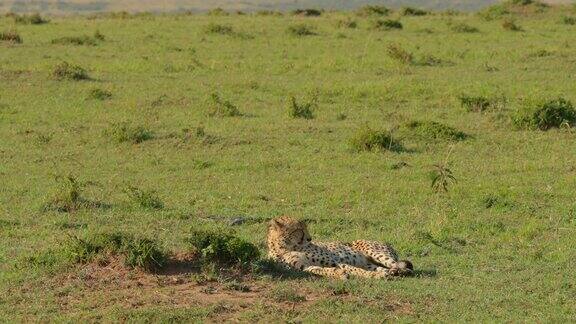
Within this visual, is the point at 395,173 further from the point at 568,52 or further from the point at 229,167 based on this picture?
the point at 568,52

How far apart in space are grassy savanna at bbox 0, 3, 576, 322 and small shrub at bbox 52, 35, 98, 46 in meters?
0.69

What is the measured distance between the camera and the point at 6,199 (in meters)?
10.5

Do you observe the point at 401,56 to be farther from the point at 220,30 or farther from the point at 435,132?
the point at 220,30

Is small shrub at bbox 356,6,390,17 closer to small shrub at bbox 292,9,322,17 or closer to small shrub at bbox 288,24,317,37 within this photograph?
small shrub at bbox 292,9,322,17

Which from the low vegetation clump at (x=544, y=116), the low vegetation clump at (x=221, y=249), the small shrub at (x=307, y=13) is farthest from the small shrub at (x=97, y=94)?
the small shrub at (x=307, y=13)

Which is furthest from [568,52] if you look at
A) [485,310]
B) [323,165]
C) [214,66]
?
[485,310]

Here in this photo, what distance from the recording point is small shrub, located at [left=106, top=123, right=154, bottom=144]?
1323 centimetres

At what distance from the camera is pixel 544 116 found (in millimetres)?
14016

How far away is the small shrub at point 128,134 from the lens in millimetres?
13231

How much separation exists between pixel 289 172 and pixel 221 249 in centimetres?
469

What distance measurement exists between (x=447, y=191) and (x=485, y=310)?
4023 millimetres

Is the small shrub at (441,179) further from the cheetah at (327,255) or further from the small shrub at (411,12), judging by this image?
the small shrub at (411,12)

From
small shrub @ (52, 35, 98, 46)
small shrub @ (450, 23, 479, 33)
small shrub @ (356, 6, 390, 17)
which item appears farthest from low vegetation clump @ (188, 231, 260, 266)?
small shrub @ (356, 6, 390, 17)

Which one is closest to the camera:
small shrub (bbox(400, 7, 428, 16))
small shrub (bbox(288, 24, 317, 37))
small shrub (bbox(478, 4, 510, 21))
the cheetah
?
the cheetah
